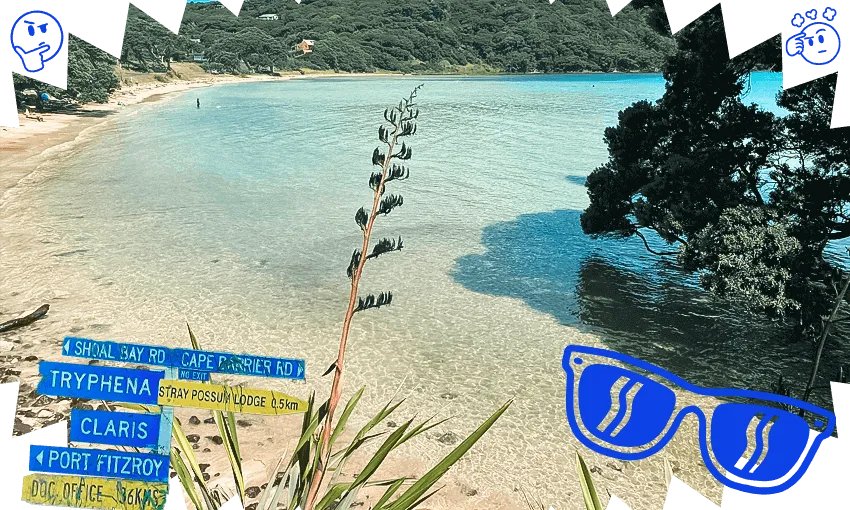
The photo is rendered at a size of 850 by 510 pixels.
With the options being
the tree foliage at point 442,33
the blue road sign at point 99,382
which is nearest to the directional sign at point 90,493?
the blue road sign at point 99,382

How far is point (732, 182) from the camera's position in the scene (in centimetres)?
1337

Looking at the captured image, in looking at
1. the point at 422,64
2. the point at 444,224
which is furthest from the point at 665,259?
the point at 422,64

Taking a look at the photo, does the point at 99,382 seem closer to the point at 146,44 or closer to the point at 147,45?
the point at 146,44

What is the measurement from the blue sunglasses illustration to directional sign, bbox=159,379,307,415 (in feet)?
20.0

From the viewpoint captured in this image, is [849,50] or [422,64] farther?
[422,64]

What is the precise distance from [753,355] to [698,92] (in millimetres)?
5819

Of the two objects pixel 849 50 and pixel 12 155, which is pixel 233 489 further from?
pixel 12 155

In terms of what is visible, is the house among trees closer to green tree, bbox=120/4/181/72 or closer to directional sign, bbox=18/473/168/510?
green tree, bbox=120/4/181/72

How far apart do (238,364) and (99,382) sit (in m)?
0.61

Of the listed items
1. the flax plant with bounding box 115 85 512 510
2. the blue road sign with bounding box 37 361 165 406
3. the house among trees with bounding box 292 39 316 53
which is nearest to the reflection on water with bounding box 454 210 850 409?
the flax plant with bounding box 115 85 512 510

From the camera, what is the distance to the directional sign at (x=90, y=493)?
2865 millimetres

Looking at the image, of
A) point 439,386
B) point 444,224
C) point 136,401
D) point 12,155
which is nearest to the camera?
point 136,401

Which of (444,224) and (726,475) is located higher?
(444,224)

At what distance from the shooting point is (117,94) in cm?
6462
